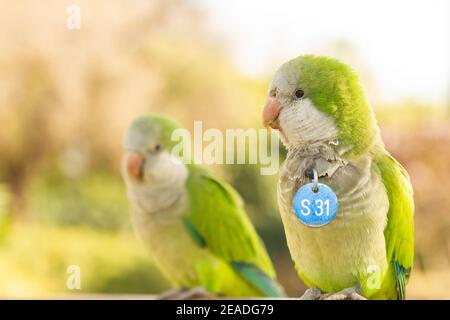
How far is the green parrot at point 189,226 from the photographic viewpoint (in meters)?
1.01

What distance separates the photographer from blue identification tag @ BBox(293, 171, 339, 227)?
2.34ft

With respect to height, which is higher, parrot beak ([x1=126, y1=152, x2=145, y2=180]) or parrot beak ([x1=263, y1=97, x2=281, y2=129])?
parrot beak ([x1=263, y1=97, x2=281, y2=129])

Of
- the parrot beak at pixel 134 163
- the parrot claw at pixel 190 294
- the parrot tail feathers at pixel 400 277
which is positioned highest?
the parrot beak at pixel 134 163

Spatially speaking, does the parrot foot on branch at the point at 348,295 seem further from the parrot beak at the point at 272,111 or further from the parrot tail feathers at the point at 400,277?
the parrot beak at the point at 272,111

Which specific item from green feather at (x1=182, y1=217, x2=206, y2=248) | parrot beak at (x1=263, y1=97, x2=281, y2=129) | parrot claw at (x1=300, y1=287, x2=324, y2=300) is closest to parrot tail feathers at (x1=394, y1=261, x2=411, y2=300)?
parrot claw at (x1=300, y1=287, x2=324, y2=300)

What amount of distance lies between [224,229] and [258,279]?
0.35 ft

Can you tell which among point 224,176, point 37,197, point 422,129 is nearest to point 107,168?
point 37,197

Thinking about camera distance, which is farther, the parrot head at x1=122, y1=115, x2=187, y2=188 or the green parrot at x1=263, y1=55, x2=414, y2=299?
the parrot head at x1=122, y1=115, x2=187, y2=188

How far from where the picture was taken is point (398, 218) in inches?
29.5

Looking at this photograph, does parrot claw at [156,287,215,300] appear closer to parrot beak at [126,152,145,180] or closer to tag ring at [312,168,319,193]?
parrot beak at [126,152,145,180]

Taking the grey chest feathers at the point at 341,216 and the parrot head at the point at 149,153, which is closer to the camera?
the grey chest feathers at the point at 341,216

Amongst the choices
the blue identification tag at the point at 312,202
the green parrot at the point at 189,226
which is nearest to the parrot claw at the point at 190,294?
the green parrot at the point at 189,226
